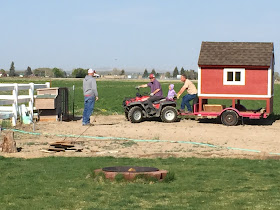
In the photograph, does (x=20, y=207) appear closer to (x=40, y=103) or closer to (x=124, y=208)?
(x=124, y=208)

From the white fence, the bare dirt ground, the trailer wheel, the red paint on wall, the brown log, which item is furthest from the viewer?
the red paint on wall

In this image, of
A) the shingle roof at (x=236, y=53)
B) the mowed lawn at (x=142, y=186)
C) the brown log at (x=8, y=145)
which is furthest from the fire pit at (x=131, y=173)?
the shingle roof at (x=236, y=53)

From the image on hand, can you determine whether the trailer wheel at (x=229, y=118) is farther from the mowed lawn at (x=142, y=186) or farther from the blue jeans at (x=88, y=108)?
the mowed lawn at (x=142, y=186)

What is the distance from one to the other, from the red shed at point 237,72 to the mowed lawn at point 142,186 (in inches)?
385

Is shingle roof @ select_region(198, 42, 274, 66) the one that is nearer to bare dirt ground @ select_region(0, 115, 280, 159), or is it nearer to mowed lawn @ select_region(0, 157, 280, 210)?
bare dirt ground @ select_region(0, 115, 280, 159)

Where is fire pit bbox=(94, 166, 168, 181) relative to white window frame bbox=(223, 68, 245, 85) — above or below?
below

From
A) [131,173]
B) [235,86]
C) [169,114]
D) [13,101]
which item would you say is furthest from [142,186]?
[235,86]

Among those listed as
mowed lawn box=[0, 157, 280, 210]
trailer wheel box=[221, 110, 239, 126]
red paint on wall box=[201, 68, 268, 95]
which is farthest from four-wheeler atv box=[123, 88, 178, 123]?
mowed lawn box=[0, 157, 280, 210]

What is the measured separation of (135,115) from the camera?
2288cm

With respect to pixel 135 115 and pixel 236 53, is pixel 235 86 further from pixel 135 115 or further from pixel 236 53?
pixel 135 115

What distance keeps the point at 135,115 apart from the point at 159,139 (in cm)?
500

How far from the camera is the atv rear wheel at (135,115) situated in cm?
2283

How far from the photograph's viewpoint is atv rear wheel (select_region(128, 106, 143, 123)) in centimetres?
2283

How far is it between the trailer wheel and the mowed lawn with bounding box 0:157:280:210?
347 inches
